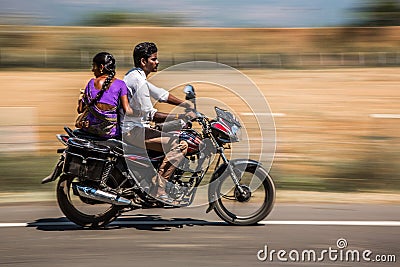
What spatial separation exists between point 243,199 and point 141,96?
150 centimetres

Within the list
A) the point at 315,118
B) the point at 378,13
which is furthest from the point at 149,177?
the point at 378,13

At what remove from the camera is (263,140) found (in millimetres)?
16453

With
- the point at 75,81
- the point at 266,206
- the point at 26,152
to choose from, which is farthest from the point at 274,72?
the point at 266,206

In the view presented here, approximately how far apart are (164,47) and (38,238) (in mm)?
46689

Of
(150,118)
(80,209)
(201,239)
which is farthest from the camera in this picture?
(80,209)

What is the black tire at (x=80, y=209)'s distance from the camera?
821cm

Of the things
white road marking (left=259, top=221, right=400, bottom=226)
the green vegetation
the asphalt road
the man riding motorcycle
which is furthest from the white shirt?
the green vegetation

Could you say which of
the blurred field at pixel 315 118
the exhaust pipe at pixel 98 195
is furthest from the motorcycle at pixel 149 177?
the blurred field at pixel 315 118

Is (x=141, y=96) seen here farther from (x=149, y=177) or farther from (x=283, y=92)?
(x=283, y=92)

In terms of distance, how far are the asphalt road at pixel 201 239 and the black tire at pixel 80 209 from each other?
4.5 inches

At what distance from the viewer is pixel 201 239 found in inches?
302

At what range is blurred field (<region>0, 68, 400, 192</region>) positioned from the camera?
41.0 feet

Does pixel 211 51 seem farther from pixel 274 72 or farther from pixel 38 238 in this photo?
pixel 38 238

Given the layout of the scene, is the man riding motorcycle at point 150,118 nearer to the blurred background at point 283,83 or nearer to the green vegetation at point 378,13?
the blurred background at point 283,83
